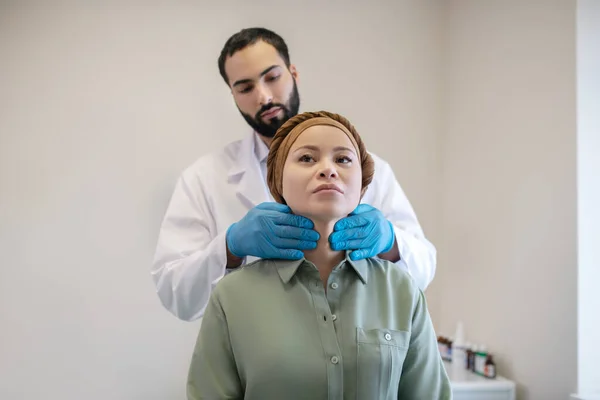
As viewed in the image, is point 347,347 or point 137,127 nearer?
point 347,347

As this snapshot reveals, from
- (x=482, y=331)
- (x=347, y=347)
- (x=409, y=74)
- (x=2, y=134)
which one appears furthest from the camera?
(x=409, y=74)

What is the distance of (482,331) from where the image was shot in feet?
8.21

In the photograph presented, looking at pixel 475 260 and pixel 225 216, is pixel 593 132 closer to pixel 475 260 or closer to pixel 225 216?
pixel 475 260

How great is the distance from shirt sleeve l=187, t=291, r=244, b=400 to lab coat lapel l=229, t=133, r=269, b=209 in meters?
0.73

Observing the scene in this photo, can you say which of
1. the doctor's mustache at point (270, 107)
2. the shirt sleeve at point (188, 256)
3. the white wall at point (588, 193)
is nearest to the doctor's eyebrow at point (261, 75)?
the doctor's mustache at point (270, 107)

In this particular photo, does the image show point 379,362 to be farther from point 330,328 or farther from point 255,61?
point 255,61

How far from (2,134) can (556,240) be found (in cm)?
220

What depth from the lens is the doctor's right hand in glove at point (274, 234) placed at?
3.97 feet

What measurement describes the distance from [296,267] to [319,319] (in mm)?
129

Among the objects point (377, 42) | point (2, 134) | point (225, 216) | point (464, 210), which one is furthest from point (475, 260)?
point (2, 134)

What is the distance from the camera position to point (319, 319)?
3.68 ft

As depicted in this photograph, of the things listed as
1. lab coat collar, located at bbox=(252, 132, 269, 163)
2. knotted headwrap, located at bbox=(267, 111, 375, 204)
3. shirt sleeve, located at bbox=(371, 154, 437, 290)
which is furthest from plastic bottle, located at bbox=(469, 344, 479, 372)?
knotted headwrap, located at bbox=(267, 111, 375, 204)

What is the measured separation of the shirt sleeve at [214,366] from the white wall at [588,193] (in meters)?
1.50

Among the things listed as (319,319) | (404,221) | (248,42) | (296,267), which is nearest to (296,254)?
(296,267)
